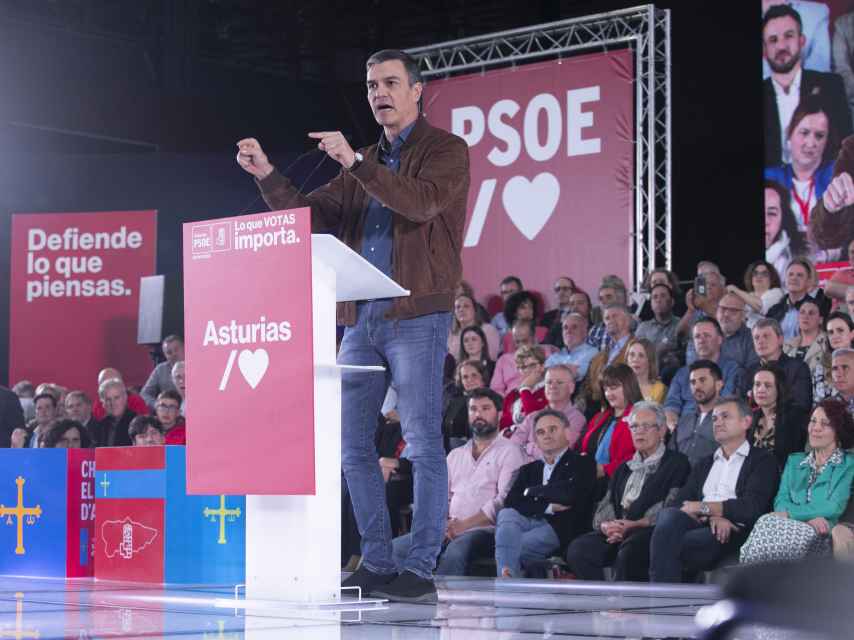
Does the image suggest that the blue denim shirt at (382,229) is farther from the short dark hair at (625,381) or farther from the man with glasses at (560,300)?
the man with glasses at (560,300)

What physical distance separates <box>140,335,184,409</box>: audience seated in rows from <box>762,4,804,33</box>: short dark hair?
4.48 meters

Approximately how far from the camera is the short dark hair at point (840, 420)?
4.85m

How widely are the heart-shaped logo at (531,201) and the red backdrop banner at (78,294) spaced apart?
3.37 metres

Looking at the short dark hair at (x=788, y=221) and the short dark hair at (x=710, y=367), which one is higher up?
the short dark hair at (x=788, y=221)

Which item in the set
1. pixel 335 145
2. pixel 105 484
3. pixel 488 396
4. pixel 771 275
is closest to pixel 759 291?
pixel 771 275

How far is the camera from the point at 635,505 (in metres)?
5.32

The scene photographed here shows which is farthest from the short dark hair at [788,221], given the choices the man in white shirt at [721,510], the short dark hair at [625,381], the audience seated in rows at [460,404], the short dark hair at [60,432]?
the short dark hair at [60,432]

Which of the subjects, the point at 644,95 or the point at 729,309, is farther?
the point at 644,95

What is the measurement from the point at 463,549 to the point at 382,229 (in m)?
2.65

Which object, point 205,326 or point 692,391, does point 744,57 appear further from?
point 205,326

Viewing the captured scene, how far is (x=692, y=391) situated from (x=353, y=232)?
2.80 meters

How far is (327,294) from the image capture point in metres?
3.00

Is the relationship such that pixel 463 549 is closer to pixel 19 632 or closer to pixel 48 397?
pixel 19 632

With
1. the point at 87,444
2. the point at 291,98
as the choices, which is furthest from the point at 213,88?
the point at 87,444
